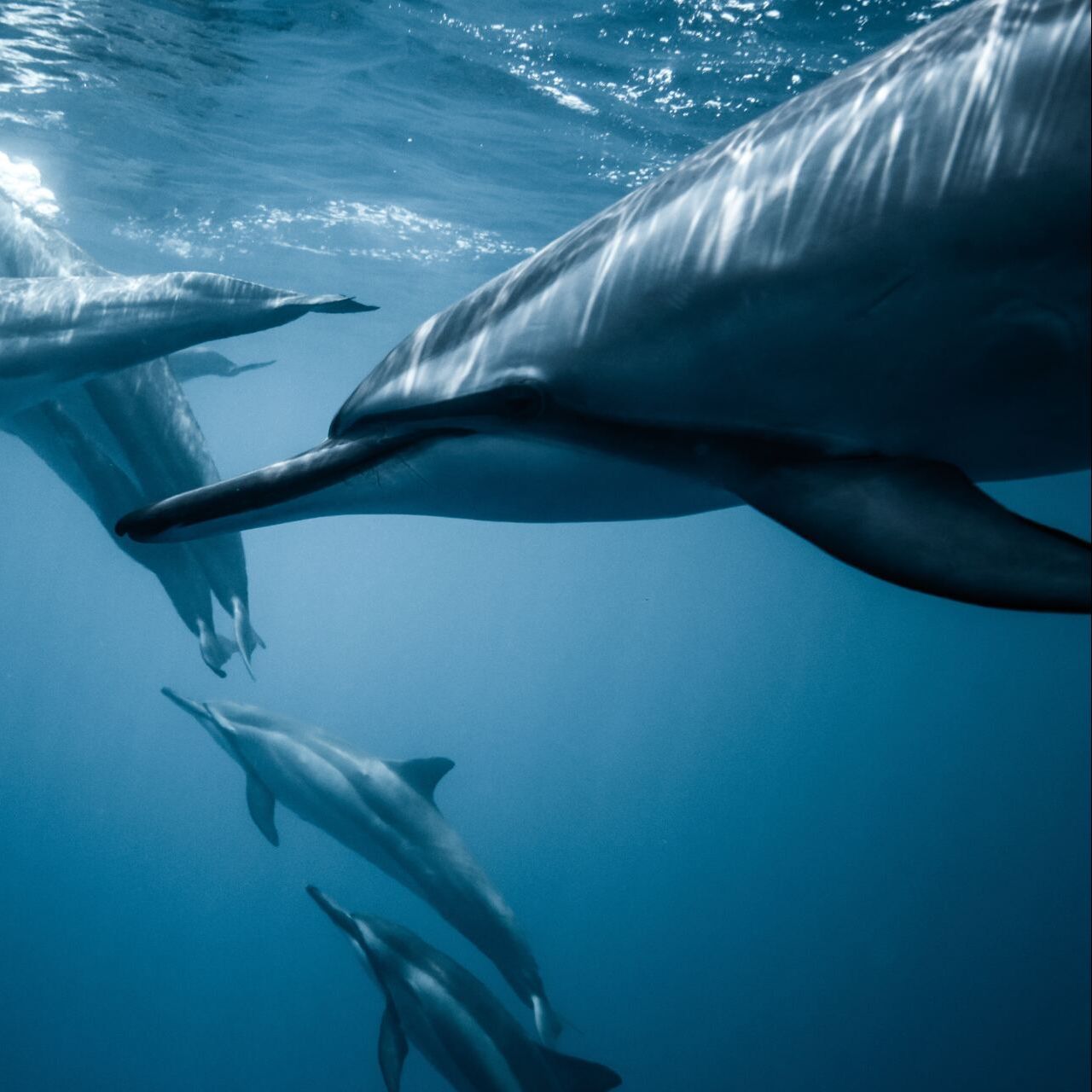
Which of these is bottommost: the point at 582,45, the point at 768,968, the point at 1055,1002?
the point at 1055,1002

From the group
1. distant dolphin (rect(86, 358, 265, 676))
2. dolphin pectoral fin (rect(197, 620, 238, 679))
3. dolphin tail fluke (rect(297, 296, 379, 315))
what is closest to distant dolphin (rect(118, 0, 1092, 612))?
dolphin tail fluke (rect(297, 296, 379, 315))

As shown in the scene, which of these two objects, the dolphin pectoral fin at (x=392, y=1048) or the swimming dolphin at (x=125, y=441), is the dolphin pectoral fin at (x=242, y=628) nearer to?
the swimming dolphin at (x=125, y=441)

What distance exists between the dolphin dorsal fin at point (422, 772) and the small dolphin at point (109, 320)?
18.1 feet

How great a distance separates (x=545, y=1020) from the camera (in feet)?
29.7

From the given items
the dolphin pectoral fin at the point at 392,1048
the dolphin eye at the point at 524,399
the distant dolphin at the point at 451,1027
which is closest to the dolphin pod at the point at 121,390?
the dolphin eye at the point at 524,399

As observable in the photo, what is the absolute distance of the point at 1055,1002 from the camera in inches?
1221

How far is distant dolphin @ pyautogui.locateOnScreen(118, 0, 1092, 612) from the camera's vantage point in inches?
65.9

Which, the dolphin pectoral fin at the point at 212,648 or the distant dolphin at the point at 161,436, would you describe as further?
the dolphin pectoral fin at the point at 212,648

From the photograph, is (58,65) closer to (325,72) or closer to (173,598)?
(325,72)

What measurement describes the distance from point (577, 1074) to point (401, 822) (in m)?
3.15

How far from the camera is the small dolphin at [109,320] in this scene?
4.81 metres

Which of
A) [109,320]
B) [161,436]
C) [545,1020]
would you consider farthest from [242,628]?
[545,1020]

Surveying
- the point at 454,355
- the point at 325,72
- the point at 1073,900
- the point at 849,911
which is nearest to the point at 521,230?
the point at 325,72

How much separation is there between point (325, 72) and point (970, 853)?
170 feet
